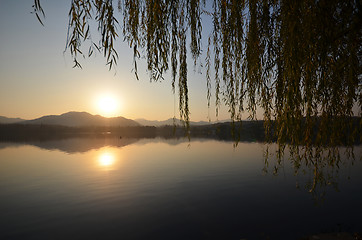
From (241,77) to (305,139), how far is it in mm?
1114

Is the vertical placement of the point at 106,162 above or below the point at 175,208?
below

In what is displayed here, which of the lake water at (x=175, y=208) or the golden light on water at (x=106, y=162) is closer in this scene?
the lake water at (x=175, y=208)

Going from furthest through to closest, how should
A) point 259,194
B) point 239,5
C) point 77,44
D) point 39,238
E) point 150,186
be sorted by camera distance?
point 150,186
point 259,194
point 39,238
point 239,5
point 77,44

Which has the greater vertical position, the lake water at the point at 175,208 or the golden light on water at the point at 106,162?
the lake water at the point at 175,208

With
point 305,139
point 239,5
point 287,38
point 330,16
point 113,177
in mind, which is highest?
point 239,5

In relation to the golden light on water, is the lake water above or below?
above

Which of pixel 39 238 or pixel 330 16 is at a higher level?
pixel 330 16

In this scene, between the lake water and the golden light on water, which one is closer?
the lake water

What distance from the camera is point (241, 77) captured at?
2832 mm

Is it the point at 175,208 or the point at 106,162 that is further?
the point at 106,162

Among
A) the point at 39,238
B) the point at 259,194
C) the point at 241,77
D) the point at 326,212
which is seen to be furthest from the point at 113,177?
the point at 241,77

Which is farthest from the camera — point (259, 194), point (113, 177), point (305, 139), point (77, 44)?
point (113, 177)

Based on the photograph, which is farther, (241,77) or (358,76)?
(241,77)

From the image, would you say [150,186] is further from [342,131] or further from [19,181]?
[342,131]
